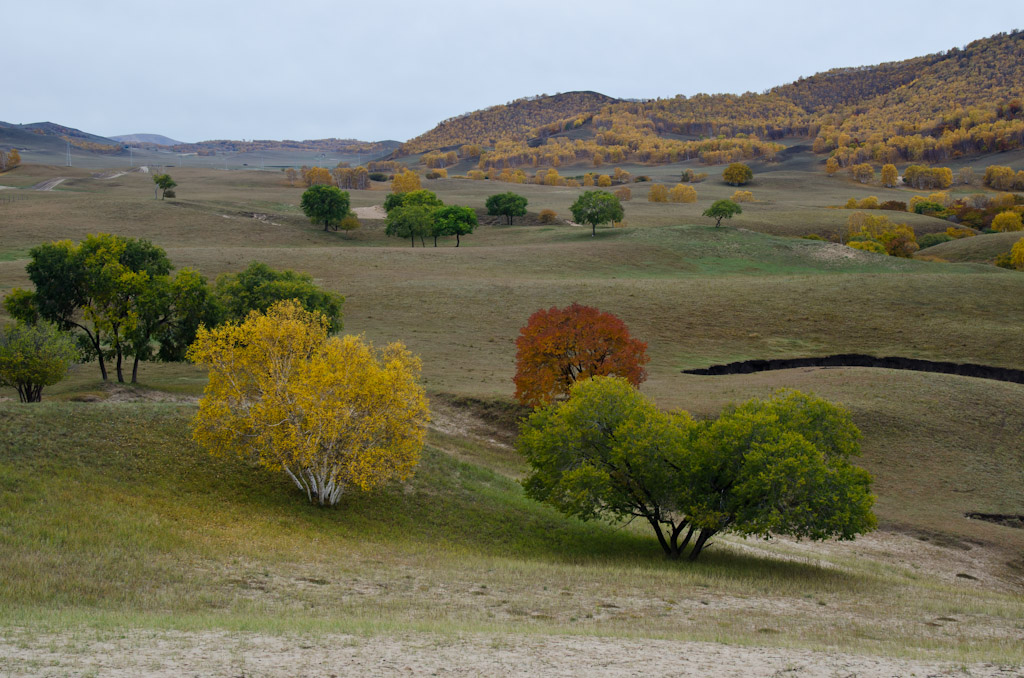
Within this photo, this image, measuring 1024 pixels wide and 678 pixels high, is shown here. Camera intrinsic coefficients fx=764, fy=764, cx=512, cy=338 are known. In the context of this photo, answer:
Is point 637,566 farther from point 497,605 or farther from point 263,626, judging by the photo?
point 263,626

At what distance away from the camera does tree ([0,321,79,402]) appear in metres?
36.4

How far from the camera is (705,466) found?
26.6 m

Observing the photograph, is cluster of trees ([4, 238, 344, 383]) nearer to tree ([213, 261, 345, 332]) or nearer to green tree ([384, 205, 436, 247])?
tree ([213, 261, 345, 332])

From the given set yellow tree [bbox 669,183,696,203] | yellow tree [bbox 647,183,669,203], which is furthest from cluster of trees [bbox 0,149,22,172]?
yellow tree [bbox 669,183,696,203]

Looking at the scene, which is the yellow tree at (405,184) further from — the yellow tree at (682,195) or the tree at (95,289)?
the tree at (95,289)

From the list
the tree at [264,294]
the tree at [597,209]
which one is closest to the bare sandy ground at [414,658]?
the tree at [264,294]

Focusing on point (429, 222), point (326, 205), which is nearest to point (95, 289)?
point (429, 222)

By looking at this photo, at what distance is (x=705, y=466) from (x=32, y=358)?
31.7 meters

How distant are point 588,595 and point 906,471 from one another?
2526 centimetres

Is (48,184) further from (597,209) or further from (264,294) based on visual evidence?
(264,294)

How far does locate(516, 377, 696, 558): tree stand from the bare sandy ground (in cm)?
A: 1166

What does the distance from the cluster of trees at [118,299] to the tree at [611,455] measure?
24.2 meters

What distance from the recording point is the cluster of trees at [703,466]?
81.5ft

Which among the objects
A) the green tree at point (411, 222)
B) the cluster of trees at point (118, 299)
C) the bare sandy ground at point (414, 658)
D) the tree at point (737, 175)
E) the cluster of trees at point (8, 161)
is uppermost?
the tree at point (737, 175)
